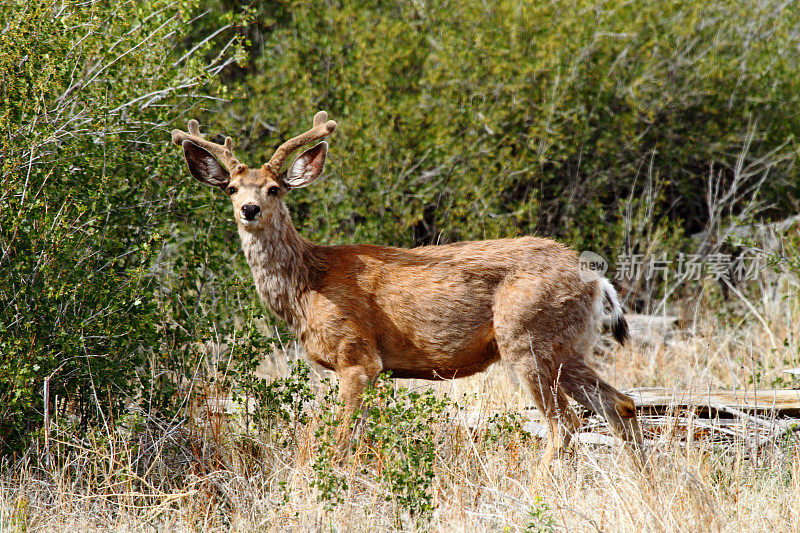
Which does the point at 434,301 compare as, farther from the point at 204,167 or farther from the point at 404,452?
the point at 204,167

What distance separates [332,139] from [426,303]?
4091 millimetres

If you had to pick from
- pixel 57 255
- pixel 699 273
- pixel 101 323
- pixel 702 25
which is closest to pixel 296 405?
pixel 101 323

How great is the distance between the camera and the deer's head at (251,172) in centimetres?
628

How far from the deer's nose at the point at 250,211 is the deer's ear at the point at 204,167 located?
466 millimetres

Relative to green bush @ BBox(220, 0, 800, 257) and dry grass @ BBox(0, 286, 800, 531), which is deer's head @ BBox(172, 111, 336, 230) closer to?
dry grass @ BBox(0, 286, 800, 531)

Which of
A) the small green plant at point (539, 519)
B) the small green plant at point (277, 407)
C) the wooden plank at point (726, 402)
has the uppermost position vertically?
the small green plant at point (277, 407)

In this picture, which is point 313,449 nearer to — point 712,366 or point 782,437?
point 782,437

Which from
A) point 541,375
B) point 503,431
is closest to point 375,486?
point 503,431

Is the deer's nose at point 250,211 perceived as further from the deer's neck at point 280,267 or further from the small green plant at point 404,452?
the small green plant at point 404,452

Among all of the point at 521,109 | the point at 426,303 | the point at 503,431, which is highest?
the point at 521,109

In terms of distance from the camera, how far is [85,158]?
231 inches

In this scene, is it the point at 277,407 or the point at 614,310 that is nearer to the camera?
the point at 277,407

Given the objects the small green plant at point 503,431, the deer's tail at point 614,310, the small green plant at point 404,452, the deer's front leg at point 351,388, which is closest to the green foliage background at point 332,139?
the deer's front leg at point 351,388

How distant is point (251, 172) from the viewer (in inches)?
254
